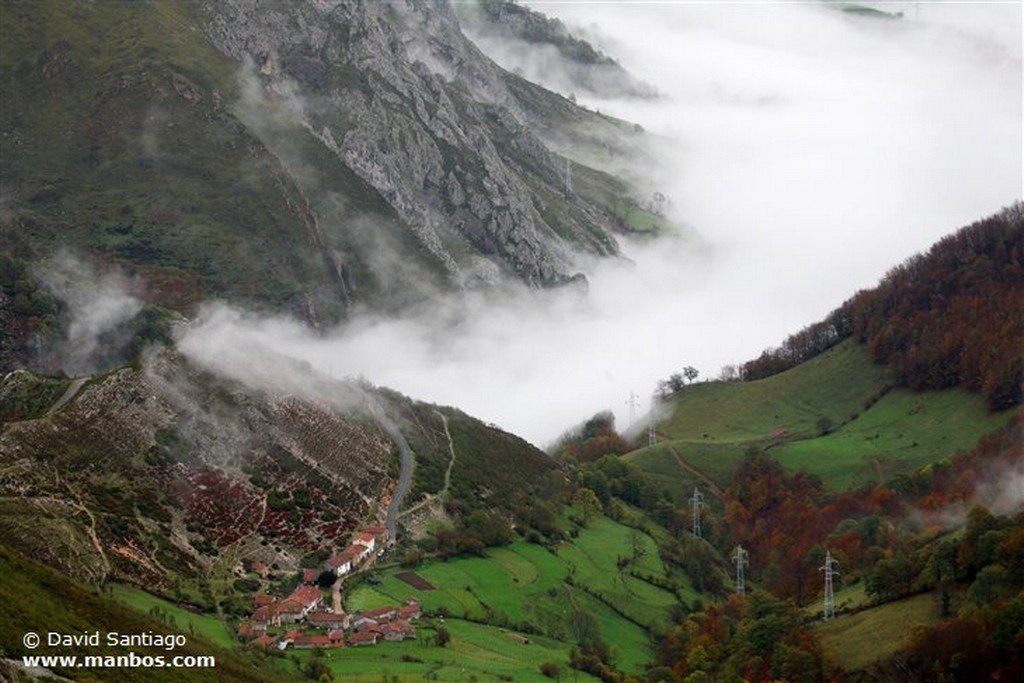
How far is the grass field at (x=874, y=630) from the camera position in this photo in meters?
120

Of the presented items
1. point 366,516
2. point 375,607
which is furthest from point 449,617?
point 366,516

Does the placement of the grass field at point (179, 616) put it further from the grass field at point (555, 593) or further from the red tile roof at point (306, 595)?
the grass field at point (555, 593)

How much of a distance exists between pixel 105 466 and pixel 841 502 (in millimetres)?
95668

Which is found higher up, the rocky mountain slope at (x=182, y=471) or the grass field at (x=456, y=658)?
the rocky mountain slope at (x=182, y=471)

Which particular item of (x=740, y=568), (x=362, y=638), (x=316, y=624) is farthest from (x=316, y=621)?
(x=740, y=568)

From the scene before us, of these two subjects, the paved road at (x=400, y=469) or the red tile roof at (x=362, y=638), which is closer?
the red tile roof at (x=362, y=638)

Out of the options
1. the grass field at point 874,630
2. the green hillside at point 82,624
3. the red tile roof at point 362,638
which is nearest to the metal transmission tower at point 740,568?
the grass field at point 874,630

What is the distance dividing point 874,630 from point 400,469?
5529 cm

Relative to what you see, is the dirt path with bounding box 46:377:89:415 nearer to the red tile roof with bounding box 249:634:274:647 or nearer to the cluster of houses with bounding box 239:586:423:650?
the cluster of houses with bounding box 239:586:423:650

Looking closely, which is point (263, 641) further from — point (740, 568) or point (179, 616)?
point (740, 568)

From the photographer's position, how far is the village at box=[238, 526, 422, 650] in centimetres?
11400

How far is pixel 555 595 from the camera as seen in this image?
149750 mm

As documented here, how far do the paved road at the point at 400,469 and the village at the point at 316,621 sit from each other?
55.3 feet

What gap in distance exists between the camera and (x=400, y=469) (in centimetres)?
16162
